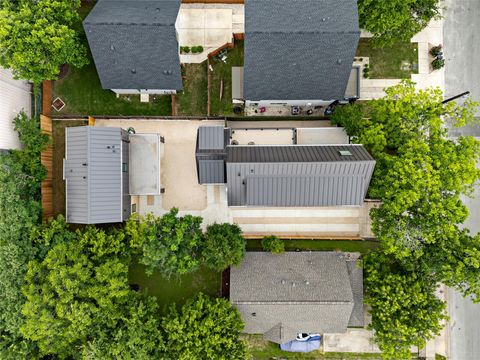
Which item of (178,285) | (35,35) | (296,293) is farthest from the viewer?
(178,285)

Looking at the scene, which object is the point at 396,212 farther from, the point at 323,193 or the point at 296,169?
the point at 296,169

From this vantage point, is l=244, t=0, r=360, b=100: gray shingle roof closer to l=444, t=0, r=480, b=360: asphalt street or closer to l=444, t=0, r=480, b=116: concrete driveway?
l=444, t=0, r=480, b=116: concrete driveway

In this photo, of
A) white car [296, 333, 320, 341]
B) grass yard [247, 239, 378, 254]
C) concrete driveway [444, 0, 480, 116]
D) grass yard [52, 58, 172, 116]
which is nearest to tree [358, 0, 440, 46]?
concrete driveway [444, 0, 480, 116]

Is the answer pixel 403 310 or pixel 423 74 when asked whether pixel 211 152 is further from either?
pixel 423 74

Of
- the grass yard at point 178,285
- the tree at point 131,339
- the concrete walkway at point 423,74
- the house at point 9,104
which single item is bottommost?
the tree at point 131,339

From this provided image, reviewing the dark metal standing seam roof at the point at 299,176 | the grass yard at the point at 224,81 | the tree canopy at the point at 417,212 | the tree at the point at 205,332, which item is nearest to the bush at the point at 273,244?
the dark metal standing seam roof at the point at 299,176

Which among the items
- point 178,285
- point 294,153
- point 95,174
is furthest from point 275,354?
point 95,174

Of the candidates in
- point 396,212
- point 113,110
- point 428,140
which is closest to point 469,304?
point 396,212

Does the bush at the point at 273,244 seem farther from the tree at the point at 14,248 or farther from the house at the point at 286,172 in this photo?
the tree at the point at 14,248
